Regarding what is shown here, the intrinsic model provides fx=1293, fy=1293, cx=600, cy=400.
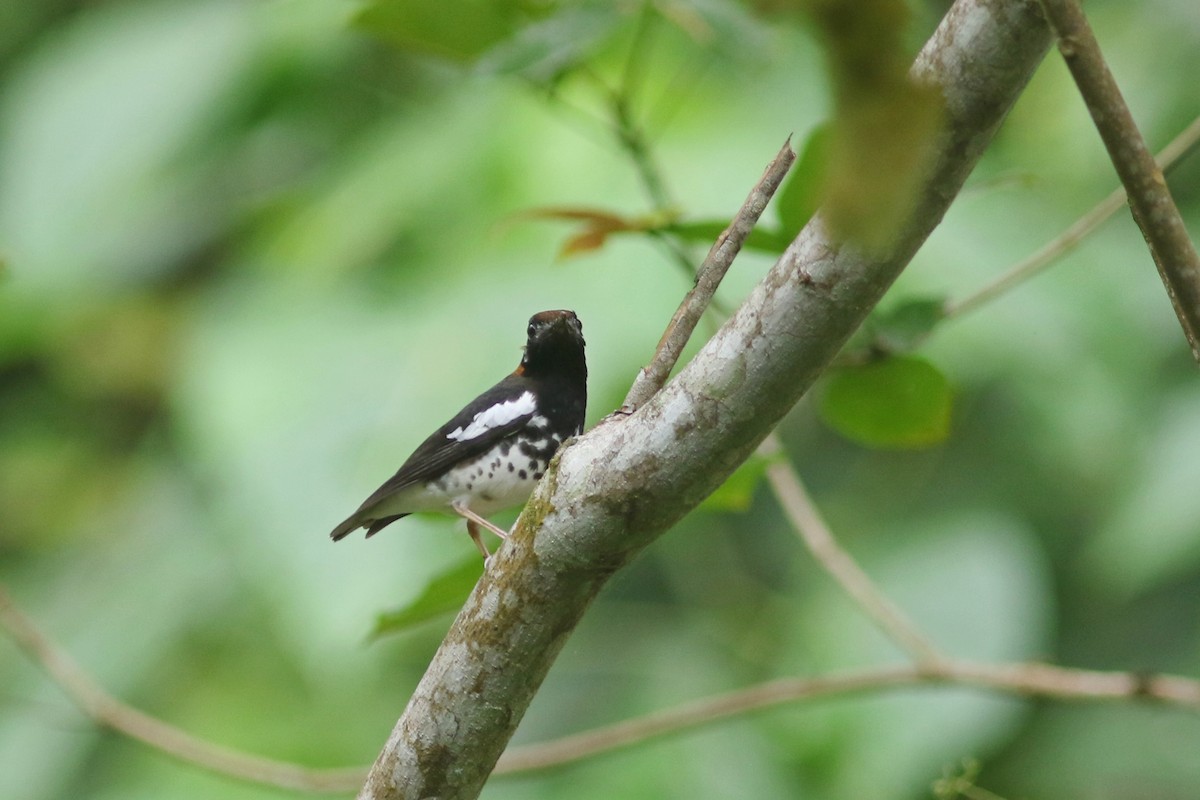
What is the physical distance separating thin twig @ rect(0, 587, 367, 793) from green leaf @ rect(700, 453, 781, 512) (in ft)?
3.23

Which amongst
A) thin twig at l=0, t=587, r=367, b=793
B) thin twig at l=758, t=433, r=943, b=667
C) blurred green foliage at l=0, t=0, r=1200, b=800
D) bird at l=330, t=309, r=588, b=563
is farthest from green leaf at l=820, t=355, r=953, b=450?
thin twig at l=0, t=587, r=367, b=793

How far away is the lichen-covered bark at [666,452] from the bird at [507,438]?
0.87 metres

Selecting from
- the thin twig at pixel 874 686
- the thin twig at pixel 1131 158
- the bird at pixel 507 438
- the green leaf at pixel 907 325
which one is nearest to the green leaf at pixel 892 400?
the green leaf at pixel 907 325

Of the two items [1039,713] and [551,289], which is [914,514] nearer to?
[1039,713]

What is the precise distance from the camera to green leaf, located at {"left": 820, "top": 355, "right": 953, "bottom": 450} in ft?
6.69

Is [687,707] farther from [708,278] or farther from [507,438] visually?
[708,278]

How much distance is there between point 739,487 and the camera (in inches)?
79.4

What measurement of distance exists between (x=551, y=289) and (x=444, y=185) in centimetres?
78

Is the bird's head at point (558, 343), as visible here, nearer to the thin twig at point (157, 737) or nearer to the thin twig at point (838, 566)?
the thin twig at point (838, 566)

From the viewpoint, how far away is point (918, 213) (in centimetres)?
125

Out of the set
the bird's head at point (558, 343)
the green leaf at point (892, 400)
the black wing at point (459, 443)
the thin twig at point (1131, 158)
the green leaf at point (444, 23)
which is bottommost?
the thin twig at point (1131, 158)

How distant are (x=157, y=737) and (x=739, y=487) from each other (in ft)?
4.90

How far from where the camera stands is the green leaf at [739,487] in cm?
191

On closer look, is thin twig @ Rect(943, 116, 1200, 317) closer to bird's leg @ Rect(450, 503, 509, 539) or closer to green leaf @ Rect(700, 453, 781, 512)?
green leaf @ Rect(700, 453, 781, 512)
